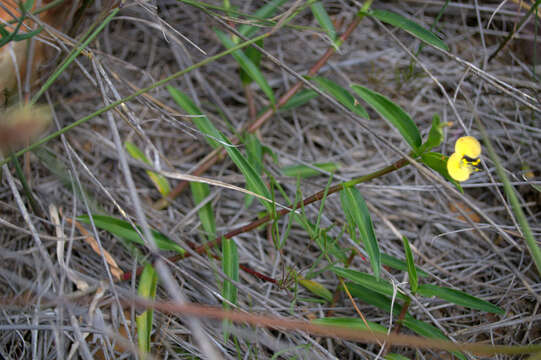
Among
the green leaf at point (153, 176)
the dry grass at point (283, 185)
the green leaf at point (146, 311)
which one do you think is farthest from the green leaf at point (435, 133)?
the green leaf at point (153, 176)

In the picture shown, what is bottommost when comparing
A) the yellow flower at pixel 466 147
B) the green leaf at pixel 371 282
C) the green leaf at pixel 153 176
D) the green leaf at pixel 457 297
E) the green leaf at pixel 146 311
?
the green leaf at pixel 457 297

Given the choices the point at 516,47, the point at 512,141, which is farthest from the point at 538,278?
the point at 516,47

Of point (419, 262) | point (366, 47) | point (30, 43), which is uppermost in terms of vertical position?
point (30, 43)

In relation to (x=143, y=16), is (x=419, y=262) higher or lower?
lower

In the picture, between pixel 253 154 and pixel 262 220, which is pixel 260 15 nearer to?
pixel 253 154

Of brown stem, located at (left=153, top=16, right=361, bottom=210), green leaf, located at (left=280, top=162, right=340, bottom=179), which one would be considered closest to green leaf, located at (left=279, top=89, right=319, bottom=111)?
brown stem, located at (left=153, top=16, right=361, bottom=210)

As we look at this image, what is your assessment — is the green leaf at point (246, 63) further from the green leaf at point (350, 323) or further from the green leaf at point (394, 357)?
the green leaf at point (394, 357)

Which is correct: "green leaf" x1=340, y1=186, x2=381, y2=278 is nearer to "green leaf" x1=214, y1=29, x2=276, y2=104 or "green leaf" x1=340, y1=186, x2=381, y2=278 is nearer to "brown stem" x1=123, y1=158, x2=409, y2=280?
"brown stem" x1=123, y1=158, x2=409, y2=280

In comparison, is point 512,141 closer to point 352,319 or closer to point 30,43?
point 352,319
